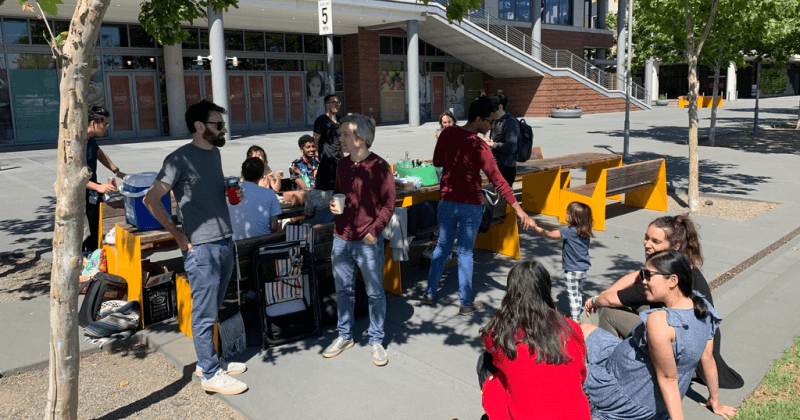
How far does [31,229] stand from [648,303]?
846cm

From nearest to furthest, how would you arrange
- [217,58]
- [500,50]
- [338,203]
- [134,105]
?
1. [338,203]
2. [217,58]
3. [134,105]
4. [500,50]

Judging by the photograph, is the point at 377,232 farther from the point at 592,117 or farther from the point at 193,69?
the point at 592,117

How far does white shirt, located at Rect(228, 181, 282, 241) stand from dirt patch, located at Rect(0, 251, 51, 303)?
248 centimetres

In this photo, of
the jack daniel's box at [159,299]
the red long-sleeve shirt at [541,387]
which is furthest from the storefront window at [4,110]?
the red long-sleeve shirt at [541,387]

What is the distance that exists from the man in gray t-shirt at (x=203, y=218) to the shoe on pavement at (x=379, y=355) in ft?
3.19

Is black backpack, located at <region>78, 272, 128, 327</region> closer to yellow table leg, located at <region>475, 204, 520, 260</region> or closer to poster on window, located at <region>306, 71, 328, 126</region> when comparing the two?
yellow table leg, located at <region>475, 204, 520, 260</region>

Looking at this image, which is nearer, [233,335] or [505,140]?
[233,335]

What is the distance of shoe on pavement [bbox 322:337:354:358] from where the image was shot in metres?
4.84

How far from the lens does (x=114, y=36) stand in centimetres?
2352

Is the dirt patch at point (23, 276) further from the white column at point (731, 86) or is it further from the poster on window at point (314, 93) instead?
the white column at point (731, 86)

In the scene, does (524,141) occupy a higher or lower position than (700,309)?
higher

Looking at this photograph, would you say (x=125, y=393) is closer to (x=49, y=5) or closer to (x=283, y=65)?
(x=49, y=5)

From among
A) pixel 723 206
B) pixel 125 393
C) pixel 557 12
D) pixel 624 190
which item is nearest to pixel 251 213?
pixel 125 393

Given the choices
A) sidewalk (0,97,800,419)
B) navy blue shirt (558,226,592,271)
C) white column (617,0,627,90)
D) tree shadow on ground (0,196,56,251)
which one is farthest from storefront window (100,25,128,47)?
white column (617,0,627,90)
